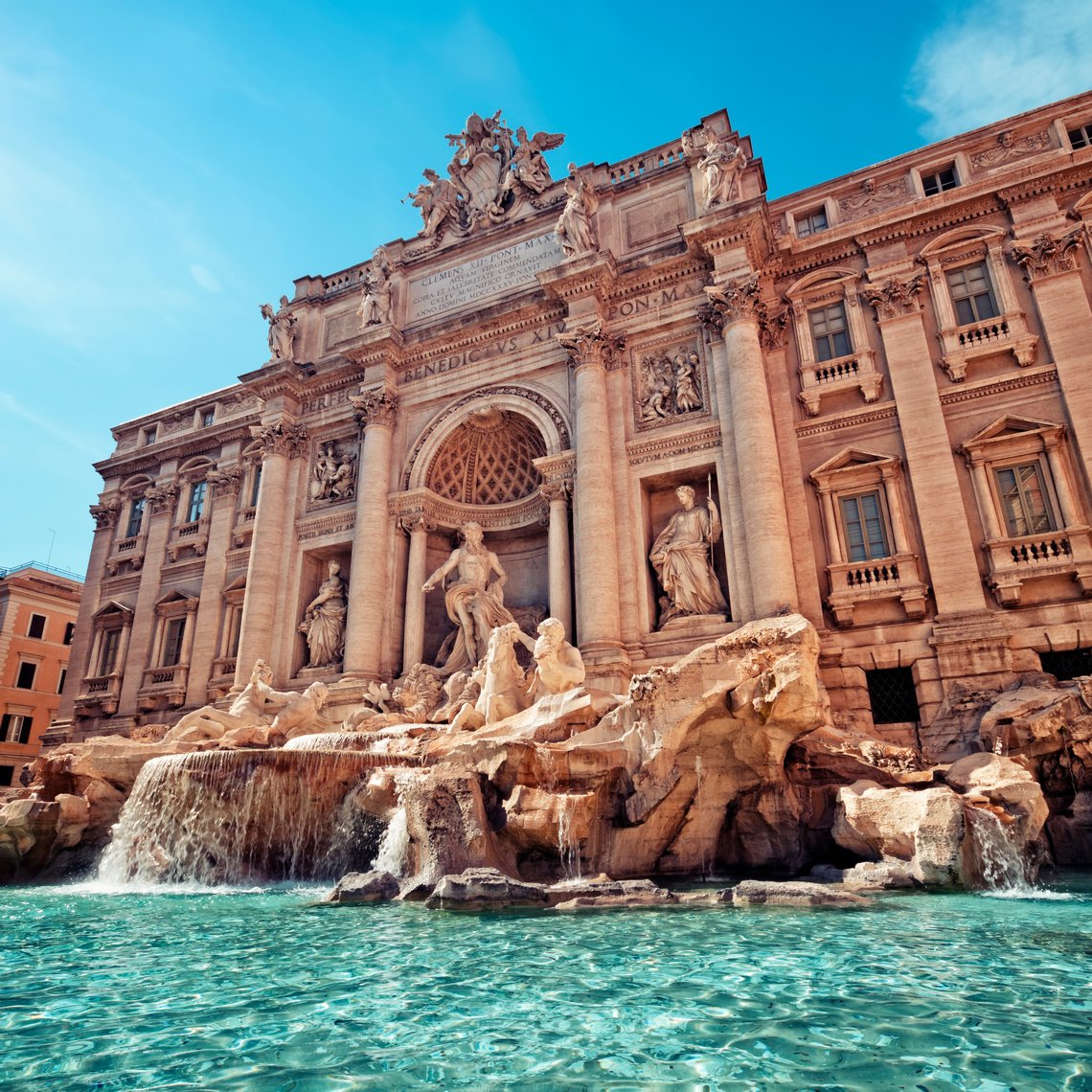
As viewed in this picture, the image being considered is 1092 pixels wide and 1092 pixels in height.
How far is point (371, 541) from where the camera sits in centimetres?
2006

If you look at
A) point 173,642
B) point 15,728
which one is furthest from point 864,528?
point 15,728

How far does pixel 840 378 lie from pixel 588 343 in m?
5.83

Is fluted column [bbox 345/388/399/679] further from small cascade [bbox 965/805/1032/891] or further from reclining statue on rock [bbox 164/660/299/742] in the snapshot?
small cascade [bbox 965/805/1032/891]

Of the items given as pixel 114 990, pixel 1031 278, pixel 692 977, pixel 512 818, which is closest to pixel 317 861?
pixel 512 818

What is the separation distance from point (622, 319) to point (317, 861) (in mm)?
14106

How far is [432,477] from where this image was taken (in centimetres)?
2111

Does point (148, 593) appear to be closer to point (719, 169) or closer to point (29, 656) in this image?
point (29, 656)

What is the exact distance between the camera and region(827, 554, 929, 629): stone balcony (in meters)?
14.9

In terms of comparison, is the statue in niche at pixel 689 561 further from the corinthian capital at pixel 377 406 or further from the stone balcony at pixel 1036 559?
the corinthian capital at pixel 377 406

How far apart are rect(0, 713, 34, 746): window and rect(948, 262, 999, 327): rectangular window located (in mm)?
39434

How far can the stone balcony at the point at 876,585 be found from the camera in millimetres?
14945

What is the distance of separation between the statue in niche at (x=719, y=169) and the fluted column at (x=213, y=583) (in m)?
16.2

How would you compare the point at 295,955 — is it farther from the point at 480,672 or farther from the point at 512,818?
the point at 480,672

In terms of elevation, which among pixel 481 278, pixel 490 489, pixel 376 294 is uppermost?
pixel 481 278
